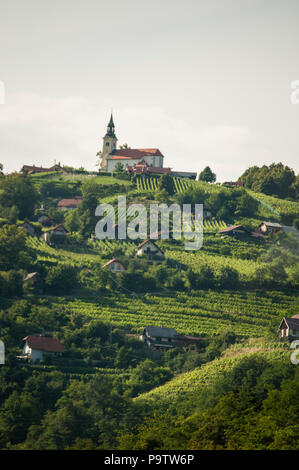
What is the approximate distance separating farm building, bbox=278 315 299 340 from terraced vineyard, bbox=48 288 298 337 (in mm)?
1515

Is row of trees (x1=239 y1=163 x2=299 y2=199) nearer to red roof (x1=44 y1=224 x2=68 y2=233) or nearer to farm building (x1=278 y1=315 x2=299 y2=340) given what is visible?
red roof (x1=44 y1=224 x2=68 y2=233)

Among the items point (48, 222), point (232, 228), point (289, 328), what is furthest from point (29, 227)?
point (289, 328)

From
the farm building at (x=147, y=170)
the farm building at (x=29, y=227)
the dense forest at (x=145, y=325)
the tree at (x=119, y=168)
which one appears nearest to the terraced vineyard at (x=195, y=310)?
the dense forest at (x=145, y=325)

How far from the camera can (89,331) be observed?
5566 cm

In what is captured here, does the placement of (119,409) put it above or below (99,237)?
below

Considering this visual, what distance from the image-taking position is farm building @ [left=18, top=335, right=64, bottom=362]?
2085 inches

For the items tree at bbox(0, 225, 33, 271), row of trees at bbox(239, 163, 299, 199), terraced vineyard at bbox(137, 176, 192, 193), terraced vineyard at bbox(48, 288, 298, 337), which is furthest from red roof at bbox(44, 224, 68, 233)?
row of trees at bbox(239, 163, 299, 199)

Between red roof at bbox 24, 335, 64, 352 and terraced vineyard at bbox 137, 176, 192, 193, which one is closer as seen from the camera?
red roof at bbox 24, 335, 64, 352

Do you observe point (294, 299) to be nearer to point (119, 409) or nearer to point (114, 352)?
point (114, 352)

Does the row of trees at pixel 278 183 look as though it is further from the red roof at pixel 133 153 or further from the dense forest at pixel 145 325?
the red roof at pixel 133 153

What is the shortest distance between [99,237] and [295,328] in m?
27.8

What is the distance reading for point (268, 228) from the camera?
81.2m

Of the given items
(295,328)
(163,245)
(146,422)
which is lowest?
(146,422)
